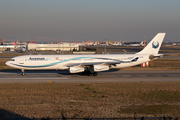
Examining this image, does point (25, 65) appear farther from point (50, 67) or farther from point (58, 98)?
point (58, 98)

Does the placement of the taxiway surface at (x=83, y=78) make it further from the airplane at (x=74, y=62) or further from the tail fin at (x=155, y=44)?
the tail fin at (x=155, y=44)

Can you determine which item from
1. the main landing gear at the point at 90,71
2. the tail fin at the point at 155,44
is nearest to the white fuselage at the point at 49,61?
the main landing gear at the point at 90,71

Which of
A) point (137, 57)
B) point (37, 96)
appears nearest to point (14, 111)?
point (37, 96)

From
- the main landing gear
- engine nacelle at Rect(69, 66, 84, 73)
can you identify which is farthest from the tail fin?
engine nacelle at Rect(69, 66, 84, 73)

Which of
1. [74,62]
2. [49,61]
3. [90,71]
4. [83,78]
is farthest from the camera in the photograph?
[74,62]

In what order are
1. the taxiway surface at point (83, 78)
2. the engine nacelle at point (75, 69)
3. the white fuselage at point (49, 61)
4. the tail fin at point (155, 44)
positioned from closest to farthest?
1. the taxiway surface at point (83, 78)
2. the engine nacelle at point (75, 69)
3. the white fuselage at point (49, 61)
4. the tail fin at point (155, 44)

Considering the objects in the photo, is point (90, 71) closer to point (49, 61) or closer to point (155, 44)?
point (49, 61)

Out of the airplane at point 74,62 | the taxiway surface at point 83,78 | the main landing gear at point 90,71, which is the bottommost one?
the taxiway surface at point 83,78

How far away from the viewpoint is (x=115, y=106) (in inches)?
697

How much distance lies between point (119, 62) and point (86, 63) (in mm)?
6698

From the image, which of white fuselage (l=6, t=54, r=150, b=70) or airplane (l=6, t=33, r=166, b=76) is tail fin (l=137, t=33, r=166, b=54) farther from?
white fuselage (l=6, t=54, r=150, b=70)

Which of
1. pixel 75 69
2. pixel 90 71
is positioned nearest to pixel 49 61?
pixel 75 69

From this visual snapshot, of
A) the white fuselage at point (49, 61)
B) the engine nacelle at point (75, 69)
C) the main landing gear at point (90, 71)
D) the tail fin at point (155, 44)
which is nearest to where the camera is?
the engine nacelle at point (75, 69)

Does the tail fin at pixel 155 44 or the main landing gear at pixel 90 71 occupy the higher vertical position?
the tail fin at pixel 155 44
